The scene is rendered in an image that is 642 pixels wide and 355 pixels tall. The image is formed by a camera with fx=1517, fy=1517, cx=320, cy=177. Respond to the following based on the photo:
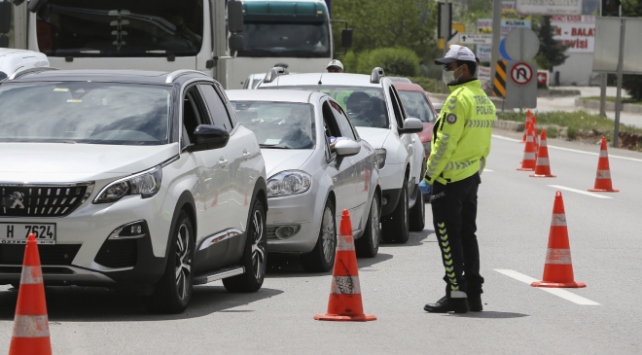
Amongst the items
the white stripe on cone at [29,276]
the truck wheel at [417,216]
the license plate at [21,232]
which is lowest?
the truck wheel at [417,216]

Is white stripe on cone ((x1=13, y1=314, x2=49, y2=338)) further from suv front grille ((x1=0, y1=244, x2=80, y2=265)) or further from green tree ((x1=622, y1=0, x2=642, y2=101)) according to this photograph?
green tree ((x1=622, y1=0, x2=642, y2=101))

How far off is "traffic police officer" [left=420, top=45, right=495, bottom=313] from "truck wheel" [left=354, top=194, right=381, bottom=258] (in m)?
3.60

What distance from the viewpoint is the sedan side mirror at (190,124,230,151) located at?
980 cm

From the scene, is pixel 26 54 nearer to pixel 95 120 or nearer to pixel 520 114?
pixel 95 120

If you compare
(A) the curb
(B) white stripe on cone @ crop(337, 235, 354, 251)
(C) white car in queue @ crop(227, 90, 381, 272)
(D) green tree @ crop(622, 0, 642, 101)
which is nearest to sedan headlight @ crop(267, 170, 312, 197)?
(C) white car in queue @ crop(227, 90, 381, 272)

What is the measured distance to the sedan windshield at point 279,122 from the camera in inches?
497

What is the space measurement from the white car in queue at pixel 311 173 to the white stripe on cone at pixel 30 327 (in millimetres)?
4932

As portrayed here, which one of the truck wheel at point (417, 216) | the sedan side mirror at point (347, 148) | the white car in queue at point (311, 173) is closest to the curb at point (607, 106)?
the truck wheel at point (417, 216)

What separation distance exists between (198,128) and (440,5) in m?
39.1

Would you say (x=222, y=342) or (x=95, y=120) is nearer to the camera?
(x=222, y=342)

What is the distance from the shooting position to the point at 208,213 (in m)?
9.92

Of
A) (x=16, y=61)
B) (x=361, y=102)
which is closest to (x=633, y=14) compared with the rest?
(x=361, y=102)

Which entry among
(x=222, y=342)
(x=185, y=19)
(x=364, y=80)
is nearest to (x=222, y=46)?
(x=185, y=19)

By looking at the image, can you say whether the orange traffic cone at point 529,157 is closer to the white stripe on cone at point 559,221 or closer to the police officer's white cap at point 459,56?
the white stripe on cone at point 559,221
